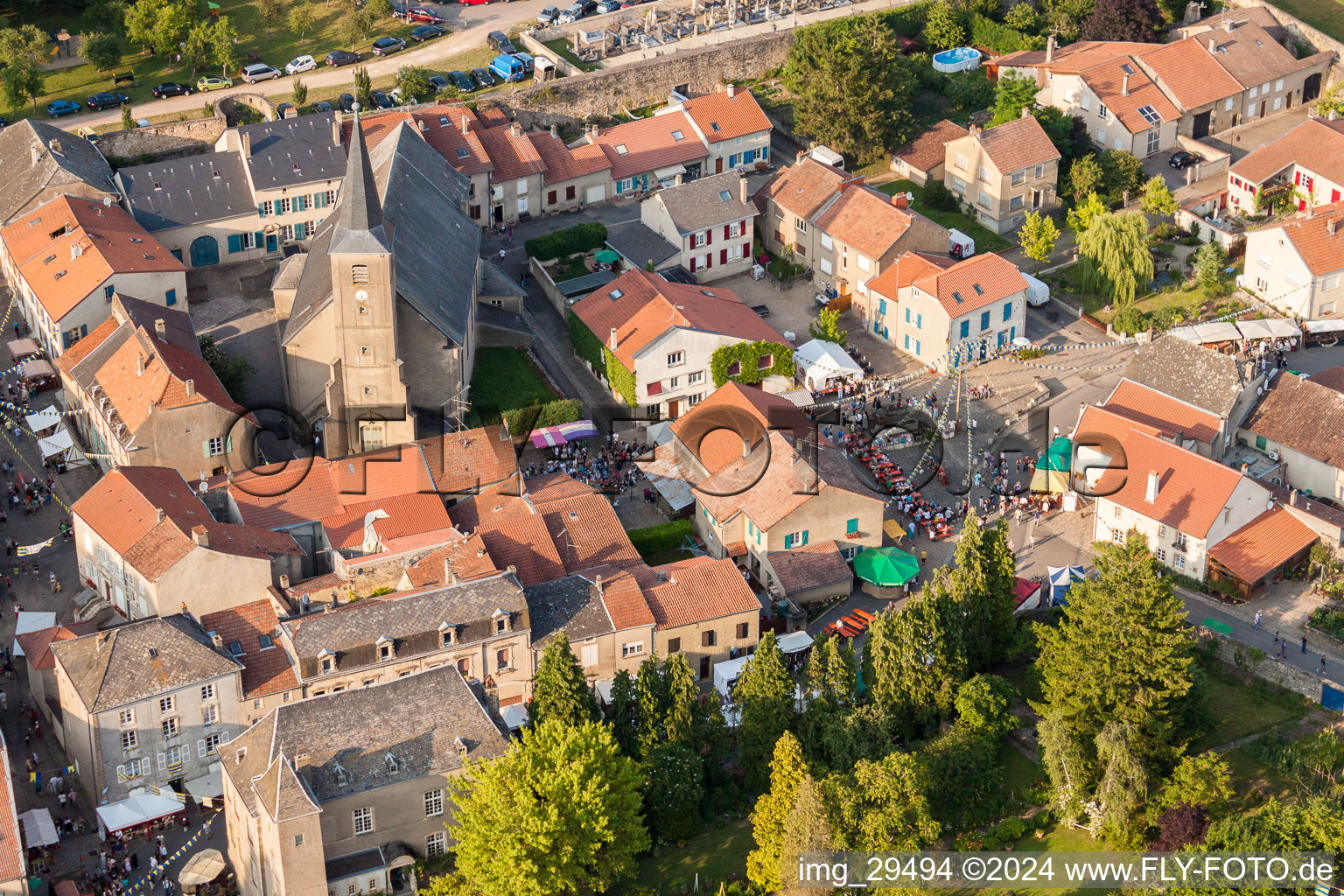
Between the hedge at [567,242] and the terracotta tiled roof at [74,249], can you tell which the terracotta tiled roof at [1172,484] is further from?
the terracotta tiled roof at [74,249]

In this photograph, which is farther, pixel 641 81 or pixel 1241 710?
pixel 641 81

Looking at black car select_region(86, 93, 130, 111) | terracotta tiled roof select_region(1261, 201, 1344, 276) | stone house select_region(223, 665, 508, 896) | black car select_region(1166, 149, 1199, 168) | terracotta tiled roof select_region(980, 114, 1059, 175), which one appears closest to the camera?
stone house select_region(223, 665, 508, 896)

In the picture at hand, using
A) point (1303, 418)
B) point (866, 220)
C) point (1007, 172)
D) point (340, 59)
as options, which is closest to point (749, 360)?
point (866, 220)

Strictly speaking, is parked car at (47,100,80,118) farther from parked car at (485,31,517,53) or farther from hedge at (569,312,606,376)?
hedge at (569,312,606,376)

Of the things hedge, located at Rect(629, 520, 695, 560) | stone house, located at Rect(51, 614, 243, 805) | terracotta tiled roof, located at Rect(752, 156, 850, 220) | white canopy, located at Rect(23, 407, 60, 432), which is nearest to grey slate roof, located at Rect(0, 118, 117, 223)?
white canopy, located at Rect(23, 407, 60, 432)

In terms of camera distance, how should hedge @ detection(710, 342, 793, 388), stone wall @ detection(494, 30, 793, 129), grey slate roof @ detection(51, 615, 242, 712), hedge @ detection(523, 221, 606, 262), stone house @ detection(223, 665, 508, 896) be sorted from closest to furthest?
stone house @ detection(223, 665, 508, 896) → grey slate roof @ detection(51, 615, 242, 712) → hedge @ detection(710, 342, 793, 388) → hedge @ detection(523, 221, 606, 262) → stone wall @ detection(494, 30, 793, 129)

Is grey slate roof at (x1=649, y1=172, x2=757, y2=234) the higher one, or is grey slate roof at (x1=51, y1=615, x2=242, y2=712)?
grey slate roof at (x1=51, y1=615, x2=242, y2=712)

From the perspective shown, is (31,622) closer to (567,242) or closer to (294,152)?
(294,152)
